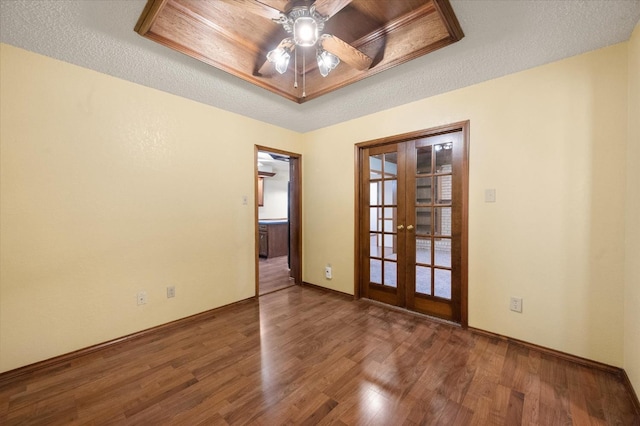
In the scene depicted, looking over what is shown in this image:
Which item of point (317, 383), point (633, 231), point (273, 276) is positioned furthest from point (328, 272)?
point (633, 231)

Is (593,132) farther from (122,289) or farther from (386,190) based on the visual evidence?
(122,289)

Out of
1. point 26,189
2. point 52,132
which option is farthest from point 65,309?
point 52,132

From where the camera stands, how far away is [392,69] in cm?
213

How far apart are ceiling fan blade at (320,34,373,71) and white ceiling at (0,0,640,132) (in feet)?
1.13

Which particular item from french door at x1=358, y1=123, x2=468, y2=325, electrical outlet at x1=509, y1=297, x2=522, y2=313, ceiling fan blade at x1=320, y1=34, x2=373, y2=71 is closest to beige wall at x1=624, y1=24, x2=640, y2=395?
electrical outlet at x1=509, y1=297, x2=522, y2=313

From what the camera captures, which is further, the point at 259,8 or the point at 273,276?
the point at 273,276

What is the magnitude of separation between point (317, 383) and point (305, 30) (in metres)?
2.25

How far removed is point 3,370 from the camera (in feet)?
5.81

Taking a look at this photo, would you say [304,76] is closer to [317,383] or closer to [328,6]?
[328,6]

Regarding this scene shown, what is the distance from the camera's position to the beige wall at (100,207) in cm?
183

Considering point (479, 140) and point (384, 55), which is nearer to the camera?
point (384, 55)

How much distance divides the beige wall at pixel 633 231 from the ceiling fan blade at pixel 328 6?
73.6 inches

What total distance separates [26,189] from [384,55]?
2889mm

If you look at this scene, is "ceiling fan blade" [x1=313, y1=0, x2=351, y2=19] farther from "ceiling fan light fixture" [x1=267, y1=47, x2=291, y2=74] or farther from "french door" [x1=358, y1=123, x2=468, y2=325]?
"french door" [x1=358, y1=123, x2=468, y2=325]
